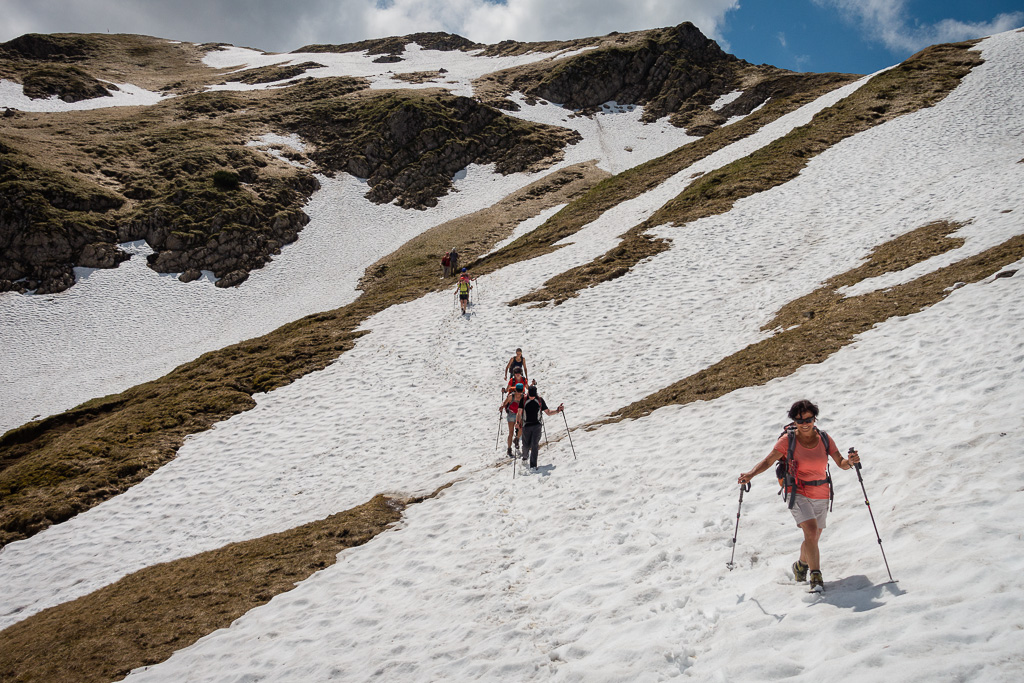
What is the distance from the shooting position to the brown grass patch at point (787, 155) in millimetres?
25438

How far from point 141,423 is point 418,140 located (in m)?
60.8

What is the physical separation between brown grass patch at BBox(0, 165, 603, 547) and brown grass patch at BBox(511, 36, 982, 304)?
34.3 feet

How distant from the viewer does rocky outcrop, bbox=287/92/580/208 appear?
65.9 metres

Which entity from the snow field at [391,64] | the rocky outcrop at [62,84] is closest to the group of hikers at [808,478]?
the snow field at [391,64]

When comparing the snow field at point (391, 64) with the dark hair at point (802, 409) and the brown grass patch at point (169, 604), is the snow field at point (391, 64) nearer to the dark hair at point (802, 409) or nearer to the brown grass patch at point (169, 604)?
the brown grass patch at point (169, 604)

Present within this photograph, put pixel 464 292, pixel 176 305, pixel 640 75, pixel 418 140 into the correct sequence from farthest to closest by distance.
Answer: pixel 640 75
pixel 418 140
pixel 176 305
pixel 464 292

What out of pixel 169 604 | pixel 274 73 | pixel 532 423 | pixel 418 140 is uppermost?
pixel 274 73

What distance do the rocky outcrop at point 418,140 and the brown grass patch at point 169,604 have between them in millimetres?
54043

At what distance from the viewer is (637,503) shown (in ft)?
29.9

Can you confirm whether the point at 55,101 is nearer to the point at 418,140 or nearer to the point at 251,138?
the point at 251,138

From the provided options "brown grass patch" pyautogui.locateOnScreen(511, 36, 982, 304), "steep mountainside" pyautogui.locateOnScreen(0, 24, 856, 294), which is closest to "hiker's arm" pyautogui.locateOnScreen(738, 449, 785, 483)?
"brown grass patch" pyautogui.locateOnScreen(511, 36, 982, 304)

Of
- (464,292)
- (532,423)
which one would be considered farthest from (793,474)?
(464,292)

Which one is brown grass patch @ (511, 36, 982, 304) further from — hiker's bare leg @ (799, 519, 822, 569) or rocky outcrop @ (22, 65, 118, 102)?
rocky outcrop @ (22, 65, 118, 102)

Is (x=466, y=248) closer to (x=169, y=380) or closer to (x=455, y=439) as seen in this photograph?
(x=169, y=380)
